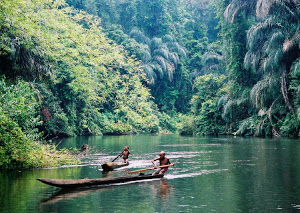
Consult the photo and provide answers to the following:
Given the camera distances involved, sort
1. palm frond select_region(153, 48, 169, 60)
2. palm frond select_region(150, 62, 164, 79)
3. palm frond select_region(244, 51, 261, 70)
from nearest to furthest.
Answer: palm frond select_region(244, 51, 261, 70) < palm frond select_region(150, 62, 164, 79) < palm frond select_region(153, 48, 169, 60)

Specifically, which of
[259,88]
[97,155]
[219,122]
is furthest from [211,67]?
[97,155]

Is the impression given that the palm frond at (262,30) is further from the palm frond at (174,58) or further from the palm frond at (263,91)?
the palm frond at (174,58)

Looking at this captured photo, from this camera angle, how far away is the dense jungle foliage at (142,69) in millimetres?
20797

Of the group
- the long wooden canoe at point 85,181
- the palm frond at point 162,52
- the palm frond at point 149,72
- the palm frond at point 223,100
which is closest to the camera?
the long wooden canoe at point 85,181

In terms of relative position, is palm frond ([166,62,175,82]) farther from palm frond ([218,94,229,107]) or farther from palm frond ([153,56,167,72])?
palm frond ([218,94,229,107])

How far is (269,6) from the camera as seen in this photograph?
38.7 meters

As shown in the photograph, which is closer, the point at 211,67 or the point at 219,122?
the point at 219,122

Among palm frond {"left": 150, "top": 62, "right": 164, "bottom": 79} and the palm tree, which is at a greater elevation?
palm frond {"left": 150, "top": 62, "right": 164, "bottom": 79}

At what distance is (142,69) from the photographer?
4847 centimetres

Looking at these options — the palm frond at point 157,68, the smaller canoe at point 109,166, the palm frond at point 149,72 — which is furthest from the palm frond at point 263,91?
the palm frond at point 157,68

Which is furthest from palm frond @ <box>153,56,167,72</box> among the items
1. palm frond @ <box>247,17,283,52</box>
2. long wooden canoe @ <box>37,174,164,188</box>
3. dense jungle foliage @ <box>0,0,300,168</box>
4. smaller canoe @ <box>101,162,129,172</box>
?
long wooden canoe @ <box>37,174,164,188</box>

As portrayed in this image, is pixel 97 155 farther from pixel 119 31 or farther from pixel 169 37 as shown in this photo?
pixel 169 37

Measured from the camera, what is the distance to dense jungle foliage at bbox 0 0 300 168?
819 inches

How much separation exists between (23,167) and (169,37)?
57562 millimetres
